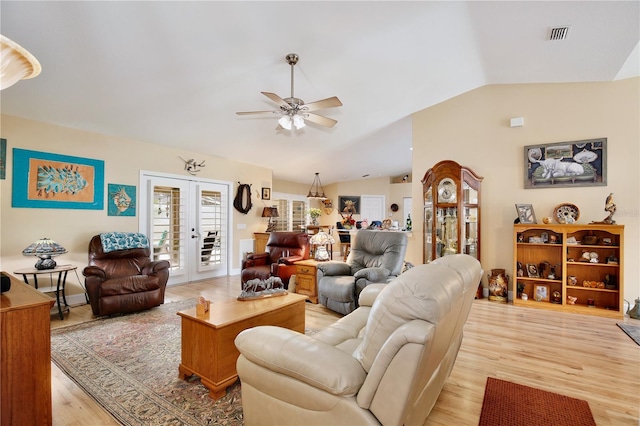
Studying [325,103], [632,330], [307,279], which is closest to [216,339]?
[307,279]

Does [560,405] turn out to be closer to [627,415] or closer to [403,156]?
Result: [627,415]

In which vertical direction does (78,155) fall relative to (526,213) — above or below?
above

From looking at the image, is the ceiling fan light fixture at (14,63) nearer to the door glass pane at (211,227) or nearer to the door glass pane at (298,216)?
the door glass pane at (211,227)

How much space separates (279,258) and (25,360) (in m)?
3.70

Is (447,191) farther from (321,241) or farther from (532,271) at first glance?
(321,241)

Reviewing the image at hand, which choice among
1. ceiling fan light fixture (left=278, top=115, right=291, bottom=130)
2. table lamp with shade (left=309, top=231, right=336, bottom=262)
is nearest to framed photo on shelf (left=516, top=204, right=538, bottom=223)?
table lamp with shade (left=309, top=231, right=336, bottom=262)

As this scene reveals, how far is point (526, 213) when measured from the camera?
4.49m

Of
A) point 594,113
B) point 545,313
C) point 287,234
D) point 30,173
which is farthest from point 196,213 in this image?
point 594,113

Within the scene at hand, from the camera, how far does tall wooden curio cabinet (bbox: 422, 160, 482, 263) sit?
194 inches

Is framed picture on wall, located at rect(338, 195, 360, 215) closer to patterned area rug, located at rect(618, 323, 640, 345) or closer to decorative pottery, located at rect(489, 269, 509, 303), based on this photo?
decorative pottery, located at rect(489, 269, 509, 303)

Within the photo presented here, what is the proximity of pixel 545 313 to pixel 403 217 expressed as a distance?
660 cm

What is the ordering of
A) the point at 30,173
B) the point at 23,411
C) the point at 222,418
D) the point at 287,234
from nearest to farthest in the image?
the point at 23,411 → the point at 222,418 → the point at 30,173 → the point at 287,234

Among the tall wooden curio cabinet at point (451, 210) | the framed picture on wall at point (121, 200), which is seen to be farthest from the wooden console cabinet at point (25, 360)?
the tall wooden curio cabinet at point (451, 210)

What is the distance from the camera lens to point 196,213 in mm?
5863
